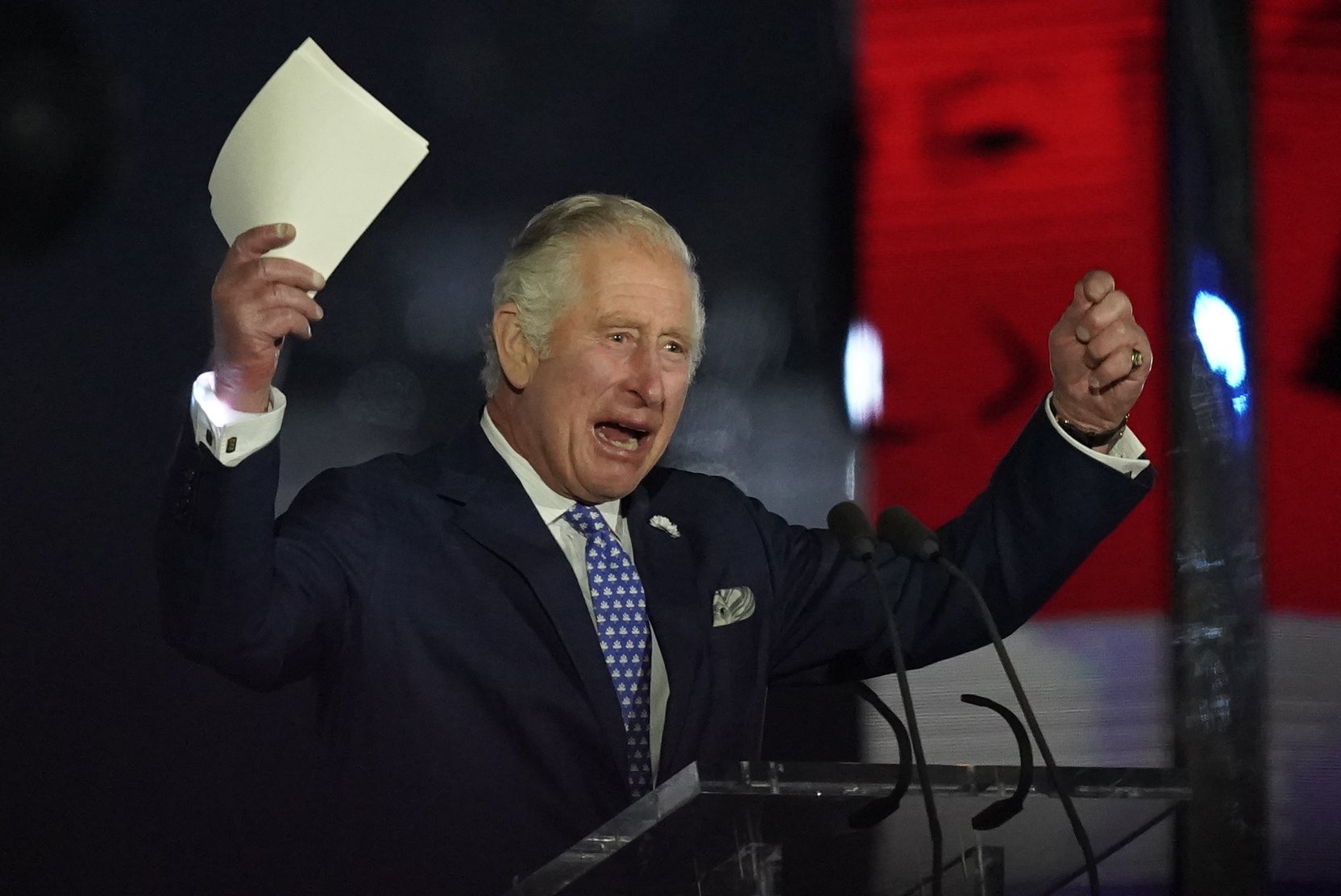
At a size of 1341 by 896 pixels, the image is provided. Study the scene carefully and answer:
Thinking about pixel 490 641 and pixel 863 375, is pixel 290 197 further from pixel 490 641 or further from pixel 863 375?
pixel 863 375

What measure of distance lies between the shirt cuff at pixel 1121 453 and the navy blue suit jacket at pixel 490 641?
13 mm

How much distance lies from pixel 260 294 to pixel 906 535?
0.71m

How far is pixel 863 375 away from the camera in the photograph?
280cm

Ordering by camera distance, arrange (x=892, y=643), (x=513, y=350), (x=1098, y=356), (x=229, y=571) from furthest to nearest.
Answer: (x=513, y=350) < (x=1098, y=356) < (x=229, y=571) < (x=892, y=643)

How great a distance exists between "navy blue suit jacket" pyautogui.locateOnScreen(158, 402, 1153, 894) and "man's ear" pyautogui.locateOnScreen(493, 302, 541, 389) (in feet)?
0.35

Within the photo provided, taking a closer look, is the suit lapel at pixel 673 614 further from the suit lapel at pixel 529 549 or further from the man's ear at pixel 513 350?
the man's ear at pixel 513 350

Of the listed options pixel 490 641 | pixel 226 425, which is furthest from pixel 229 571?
pixel 490 641

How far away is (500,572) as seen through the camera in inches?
82.3

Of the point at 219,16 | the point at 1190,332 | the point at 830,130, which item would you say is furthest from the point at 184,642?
the point at 1190,332

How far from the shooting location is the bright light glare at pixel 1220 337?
2.71 metres

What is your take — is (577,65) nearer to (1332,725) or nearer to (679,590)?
(679,590)

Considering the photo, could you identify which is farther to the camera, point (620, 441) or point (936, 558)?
point (620, 441)

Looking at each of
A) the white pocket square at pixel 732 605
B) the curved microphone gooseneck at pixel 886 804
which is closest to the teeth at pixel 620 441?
the white pocket square at pixel 732 605

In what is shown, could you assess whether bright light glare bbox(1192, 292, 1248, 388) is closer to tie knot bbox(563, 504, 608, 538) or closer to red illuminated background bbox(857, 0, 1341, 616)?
red illuminated background bbox(857, 0, 1341, 616)
